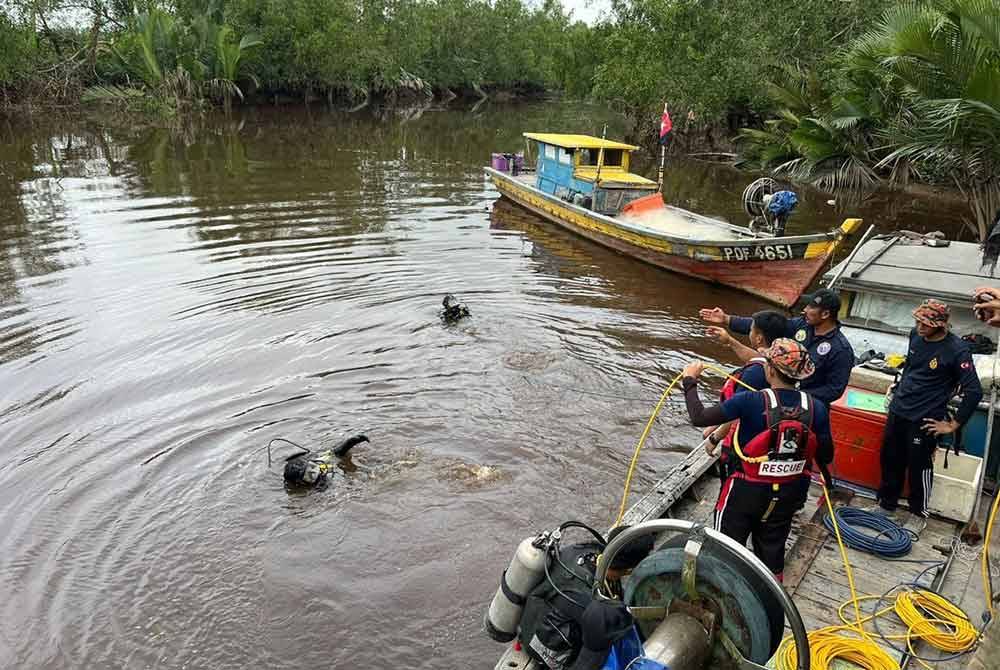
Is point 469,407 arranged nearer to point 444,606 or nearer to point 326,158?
point 444,606

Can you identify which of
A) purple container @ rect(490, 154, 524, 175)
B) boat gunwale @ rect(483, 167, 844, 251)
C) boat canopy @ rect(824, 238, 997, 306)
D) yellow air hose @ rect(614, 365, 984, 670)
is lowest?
yellow air hose @ rect(614, 365, 984, 670)

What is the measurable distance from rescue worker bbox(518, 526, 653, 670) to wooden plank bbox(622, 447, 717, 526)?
1023 millimetres

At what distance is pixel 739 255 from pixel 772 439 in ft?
34.9

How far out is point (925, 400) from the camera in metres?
5.51

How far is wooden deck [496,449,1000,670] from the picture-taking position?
470 centimetres

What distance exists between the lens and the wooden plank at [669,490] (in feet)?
18.7

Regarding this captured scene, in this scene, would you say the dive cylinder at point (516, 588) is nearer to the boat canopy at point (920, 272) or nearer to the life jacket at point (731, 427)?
the life jacket at point (731, 427)

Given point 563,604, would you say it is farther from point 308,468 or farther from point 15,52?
point 15,52

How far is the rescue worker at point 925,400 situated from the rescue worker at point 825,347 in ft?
1.75

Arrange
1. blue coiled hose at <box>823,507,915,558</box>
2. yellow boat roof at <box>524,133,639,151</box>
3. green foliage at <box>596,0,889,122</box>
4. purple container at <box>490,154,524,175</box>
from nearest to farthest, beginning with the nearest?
blue coiled hose at <box>823,507,915,558</box> < yellow boat roof at <box>524,133,639,151</box> < purple container at <box>490,154,524,175</box> < green foliage at <box>596,0,889,122</box>

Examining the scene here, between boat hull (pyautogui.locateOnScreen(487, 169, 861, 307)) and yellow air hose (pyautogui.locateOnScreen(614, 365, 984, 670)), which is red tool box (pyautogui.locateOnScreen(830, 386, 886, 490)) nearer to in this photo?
yellow air hose (pyautogui.locateOnScreen(614, 365, 984, 670))

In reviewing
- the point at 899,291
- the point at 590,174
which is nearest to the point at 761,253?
the point at 590,174

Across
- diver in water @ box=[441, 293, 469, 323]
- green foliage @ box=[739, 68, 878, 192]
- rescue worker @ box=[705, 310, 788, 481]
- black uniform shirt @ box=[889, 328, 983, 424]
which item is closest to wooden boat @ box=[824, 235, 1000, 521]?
black uniform shirt @ box=[889, 328, 983, 424]

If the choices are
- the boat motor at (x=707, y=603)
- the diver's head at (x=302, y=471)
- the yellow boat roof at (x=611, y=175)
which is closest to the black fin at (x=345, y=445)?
the diver's head at (x=302, y=471)
